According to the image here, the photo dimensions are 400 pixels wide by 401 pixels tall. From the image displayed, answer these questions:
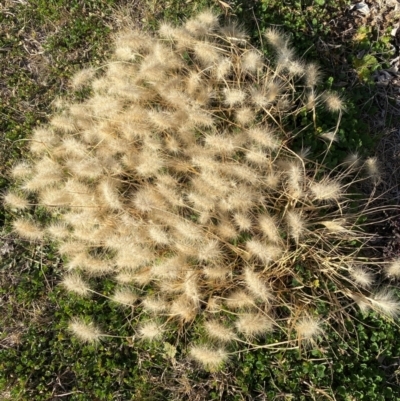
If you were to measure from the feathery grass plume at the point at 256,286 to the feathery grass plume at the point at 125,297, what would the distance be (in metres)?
0.63

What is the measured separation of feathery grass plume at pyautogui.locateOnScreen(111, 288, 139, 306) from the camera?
248cm

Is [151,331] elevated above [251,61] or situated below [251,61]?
below

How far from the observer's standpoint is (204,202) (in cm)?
238

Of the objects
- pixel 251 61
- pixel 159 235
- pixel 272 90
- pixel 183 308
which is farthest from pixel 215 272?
pixel 251 61

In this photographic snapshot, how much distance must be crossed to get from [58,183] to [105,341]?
98cm

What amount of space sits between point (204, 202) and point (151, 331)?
2.41 ft

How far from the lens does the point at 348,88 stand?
3383mm

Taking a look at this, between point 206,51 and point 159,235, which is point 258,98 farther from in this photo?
point 159,235

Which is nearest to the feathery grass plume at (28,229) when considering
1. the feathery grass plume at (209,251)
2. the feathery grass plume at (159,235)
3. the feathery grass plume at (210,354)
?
the feathery grass plume at (159,235)

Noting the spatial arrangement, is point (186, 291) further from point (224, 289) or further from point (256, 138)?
point (256, 138)

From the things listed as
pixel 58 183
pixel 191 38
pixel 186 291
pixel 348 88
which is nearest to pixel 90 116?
pixel 58 183

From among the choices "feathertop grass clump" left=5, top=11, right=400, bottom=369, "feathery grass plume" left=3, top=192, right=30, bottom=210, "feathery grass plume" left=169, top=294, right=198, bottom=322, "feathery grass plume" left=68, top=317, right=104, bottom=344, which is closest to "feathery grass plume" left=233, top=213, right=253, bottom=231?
"feathertop grass clump" left=5, top=11, right=400, bottom=369

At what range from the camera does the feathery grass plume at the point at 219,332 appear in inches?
91.6

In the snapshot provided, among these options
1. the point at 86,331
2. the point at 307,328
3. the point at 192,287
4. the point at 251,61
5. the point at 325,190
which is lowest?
the point at 86,331
